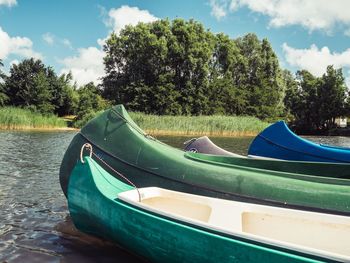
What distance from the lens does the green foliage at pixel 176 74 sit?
4444 cm

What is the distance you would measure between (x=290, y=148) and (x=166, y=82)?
1418 inches

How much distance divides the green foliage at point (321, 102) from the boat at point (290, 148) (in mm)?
47635

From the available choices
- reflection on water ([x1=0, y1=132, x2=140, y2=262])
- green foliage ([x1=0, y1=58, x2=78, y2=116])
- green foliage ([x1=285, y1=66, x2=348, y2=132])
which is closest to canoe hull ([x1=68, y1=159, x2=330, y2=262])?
reflection on water ([x1=0, y1=132, x2=140, y2=262])

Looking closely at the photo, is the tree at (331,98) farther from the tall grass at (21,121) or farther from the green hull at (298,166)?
the green hull at (298,166)

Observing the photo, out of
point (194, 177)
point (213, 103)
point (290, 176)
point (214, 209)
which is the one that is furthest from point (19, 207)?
point (213, 103)

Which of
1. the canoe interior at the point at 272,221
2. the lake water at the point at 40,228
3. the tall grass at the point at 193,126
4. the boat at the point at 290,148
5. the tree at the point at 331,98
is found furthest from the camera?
the tree at the point at 331,98

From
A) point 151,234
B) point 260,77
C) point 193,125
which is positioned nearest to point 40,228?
point 151,234

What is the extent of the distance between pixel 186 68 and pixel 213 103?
5069 mm

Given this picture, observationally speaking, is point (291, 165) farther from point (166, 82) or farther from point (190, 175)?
point (166, 82)

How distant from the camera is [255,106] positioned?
49156mm

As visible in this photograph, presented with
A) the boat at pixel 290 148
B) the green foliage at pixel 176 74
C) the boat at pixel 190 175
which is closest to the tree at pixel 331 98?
the green foliage at pixel 176 74

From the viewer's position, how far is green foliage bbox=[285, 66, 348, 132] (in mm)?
54750

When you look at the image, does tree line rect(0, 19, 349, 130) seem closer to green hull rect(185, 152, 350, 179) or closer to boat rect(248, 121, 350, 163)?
boat rect(248, 121, 350, 163)

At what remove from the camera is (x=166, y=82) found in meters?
45.1
